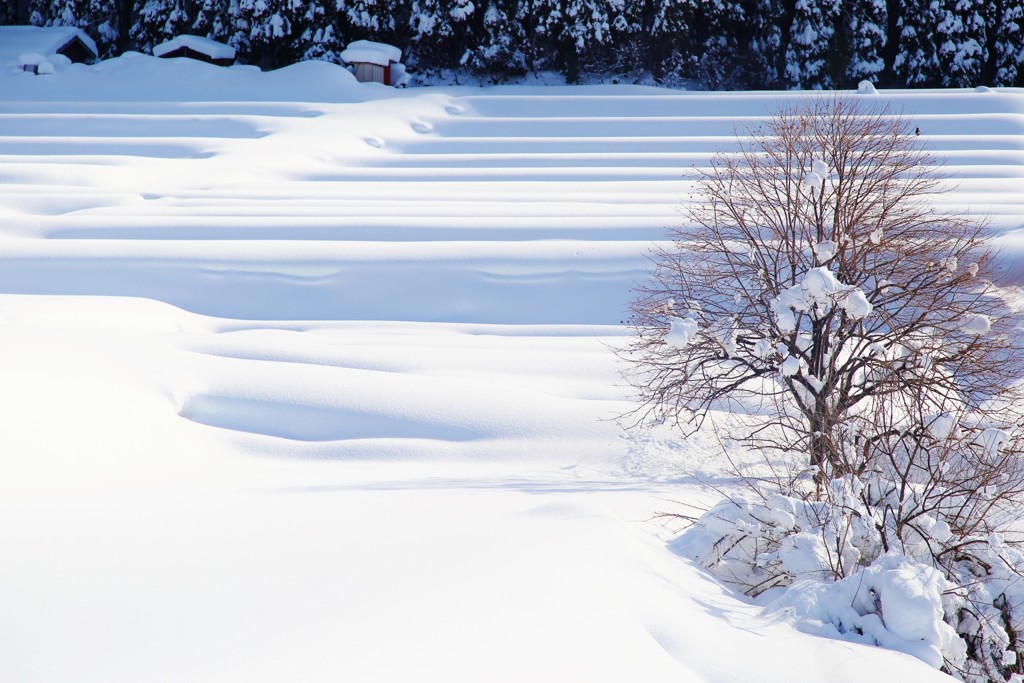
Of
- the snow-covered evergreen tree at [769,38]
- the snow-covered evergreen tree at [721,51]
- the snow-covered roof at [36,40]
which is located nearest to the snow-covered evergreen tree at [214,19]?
the snow-covered roof at [36,40]

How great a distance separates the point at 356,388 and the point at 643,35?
2076 cm

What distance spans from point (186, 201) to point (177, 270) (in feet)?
13.1

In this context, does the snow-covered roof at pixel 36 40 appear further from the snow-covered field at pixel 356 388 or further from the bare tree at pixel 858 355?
the bare tree at pixel 858 355

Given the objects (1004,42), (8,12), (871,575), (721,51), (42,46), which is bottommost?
(871,575)

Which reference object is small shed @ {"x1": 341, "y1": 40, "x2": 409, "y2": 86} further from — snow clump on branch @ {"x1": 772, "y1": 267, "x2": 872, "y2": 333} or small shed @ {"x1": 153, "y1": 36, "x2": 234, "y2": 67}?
snow clump on branch @ {"x1": 772, "y1": 267, "x2": 872, "y2": 333}

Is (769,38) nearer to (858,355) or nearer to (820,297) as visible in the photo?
(858,355)

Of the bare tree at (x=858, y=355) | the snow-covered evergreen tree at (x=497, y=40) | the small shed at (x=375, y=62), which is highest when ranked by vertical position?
the snow-covered evergreen tree at (x=497, y=40)

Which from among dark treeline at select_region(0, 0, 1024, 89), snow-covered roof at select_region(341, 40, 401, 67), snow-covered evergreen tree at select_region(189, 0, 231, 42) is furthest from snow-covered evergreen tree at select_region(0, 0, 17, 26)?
snow-covered roof at select_region(341, 40, 401, 67)

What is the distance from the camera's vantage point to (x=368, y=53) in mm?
26797

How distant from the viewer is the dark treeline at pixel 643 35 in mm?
27922

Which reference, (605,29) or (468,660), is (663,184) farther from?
(468,660)

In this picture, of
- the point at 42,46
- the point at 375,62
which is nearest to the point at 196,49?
the point at 42,46

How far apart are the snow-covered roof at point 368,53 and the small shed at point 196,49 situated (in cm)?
361

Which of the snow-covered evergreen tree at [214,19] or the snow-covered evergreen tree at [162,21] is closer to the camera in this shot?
the snow-covered evergreen tree at [214,19]
